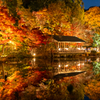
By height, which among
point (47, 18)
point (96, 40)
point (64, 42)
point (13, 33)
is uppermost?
point (47, 18)

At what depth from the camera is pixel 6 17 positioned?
1861 centimetres

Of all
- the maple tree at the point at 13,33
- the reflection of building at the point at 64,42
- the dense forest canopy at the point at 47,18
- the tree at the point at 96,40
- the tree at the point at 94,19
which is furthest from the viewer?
the tree at the point at 94,19

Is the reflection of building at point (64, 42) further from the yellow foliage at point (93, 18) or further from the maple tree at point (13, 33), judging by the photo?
the yellow foliage at point (93, 18)

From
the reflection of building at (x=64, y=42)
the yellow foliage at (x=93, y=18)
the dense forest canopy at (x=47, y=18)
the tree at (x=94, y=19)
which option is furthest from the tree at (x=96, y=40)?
the reflection of building at (x=64, y=42)

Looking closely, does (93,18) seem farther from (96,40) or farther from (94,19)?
(96,40)

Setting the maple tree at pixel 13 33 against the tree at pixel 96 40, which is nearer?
the maple tree at pixel 13 33

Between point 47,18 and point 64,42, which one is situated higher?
point 47,18

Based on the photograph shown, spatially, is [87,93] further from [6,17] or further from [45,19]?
[45,19]

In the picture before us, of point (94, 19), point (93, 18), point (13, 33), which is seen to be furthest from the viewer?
point (93, 18)

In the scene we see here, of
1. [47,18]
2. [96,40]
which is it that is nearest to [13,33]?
[47,18]

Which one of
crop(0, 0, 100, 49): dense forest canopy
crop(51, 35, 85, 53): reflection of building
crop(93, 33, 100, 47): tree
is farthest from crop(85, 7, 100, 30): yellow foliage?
crop(51, 35, 85, 53): reflection of building

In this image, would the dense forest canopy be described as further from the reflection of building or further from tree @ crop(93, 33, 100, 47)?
the reflection of building

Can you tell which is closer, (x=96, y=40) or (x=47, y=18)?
(x=47, y=18)

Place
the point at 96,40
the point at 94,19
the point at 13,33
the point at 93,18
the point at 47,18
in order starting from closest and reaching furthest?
the point at 13,33 → the point at 47,18 → the point at 96,40 → the point at 94,19 → the point at 93,18
